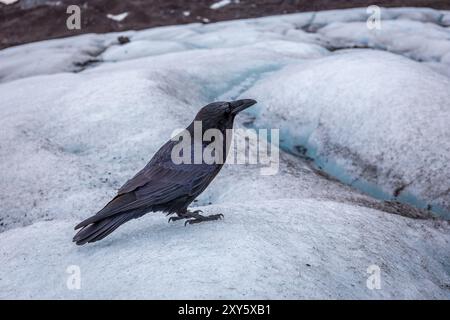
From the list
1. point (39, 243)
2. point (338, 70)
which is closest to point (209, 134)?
point (39, 243)

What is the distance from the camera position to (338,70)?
1205 cm

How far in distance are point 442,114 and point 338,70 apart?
342 centimetres

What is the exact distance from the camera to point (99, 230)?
4.46 meters

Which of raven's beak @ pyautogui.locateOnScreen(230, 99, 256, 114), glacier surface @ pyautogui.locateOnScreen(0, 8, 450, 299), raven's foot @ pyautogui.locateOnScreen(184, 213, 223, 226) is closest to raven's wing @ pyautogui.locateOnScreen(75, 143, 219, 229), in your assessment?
raven's foot @ pyautogui.locateOnScreen(184, 213, 223, 226)

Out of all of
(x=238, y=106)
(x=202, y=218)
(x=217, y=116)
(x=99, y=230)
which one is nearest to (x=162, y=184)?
(x=202, y=218)

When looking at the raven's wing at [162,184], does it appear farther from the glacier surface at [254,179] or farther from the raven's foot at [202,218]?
the glacier surface at [254,179]

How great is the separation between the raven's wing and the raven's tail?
0.10m

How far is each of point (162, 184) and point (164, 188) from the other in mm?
→ 51

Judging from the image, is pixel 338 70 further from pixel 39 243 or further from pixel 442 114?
pixel 39 243

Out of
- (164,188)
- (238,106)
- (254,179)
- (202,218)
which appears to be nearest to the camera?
(164,188)

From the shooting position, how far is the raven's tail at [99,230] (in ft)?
14.5

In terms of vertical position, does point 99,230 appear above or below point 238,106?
below

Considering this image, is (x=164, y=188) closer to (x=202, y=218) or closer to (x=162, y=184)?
(x=162, y=184)

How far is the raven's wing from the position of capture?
467cm
